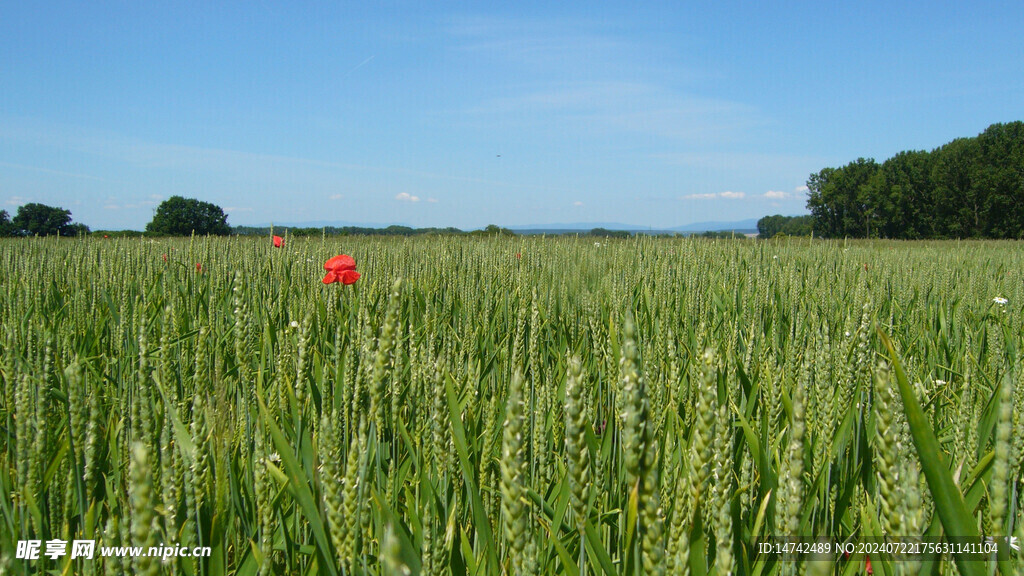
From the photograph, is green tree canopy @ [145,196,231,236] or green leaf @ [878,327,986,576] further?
green tree canopy @ [145,196,231,236]

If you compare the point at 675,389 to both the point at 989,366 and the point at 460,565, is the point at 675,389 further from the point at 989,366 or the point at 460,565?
the point at 989,366

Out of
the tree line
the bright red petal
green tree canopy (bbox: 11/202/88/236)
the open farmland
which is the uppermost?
the tree line

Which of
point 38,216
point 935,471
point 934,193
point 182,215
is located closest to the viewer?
point 935,471

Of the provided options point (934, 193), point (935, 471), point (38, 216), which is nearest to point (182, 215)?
point (38, 216)

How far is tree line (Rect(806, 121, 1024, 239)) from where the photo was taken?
39094 mm

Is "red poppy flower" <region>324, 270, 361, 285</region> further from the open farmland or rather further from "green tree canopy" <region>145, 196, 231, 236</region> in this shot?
"green tree canopy" <region>145, 196, 231, 236</region>

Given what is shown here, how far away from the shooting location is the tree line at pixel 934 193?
39094 mm

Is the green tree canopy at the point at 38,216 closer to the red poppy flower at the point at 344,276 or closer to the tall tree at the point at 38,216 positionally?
the tall tree at the point at 38,216

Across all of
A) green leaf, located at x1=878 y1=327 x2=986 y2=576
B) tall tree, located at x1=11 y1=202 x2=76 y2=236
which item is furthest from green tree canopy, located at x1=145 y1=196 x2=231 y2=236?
green leaf, located at x1=878 y1=327 x2=986 y2=576

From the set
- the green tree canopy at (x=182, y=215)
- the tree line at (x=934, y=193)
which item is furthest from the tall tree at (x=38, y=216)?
the tree line at (x=934, y=193)

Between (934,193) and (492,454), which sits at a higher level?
(934,193)

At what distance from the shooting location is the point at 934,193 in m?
43.7

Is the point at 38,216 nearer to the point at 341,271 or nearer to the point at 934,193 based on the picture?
the point at 341,271

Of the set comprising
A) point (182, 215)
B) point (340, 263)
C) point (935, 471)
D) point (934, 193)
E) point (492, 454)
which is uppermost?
point (934, 193)
